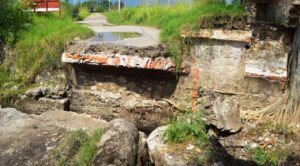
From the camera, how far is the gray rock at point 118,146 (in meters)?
4.76

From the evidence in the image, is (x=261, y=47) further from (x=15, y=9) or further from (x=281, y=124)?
(x=15, y=9)

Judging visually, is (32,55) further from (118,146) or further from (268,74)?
(268,74)

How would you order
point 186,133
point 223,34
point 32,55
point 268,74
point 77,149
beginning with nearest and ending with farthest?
point 186,133 → point 77,149 → point 268,74 → point 223,34 → point 32,55

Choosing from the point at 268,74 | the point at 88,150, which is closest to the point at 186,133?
the point at 88,150

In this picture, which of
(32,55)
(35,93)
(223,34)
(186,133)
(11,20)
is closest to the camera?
(186,133)

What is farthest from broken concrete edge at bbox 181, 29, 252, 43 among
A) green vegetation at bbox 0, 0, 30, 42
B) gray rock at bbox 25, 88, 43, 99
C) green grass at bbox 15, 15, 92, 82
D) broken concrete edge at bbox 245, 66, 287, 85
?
green vegetation at bbox 0, 0, 30, 42

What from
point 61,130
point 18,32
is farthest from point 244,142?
point 18,32

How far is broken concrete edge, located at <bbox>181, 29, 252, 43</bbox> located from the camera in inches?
260

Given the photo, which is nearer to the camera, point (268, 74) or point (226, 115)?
point (226, 115)

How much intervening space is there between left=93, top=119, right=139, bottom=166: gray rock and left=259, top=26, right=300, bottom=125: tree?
2502 millimetres

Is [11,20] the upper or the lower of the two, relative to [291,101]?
upper

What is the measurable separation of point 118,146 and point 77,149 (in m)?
0.82

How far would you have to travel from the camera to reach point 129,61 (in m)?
7.05

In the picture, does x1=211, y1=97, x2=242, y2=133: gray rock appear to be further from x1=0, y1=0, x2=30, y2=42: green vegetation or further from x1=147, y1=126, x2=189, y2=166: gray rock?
x1=0, y1=0, x2=30, y2=42: green vegetation
